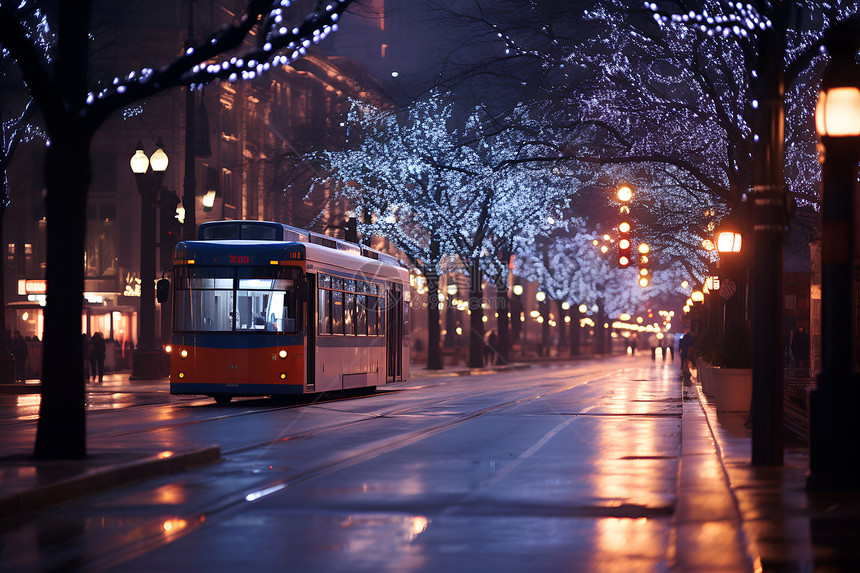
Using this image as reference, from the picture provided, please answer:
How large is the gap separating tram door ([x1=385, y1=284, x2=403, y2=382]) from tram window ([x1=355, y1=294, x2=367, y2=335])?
2.15 m

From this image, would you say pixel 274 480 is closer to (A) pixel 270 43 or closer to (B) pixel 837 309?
(A) pixel 270 43

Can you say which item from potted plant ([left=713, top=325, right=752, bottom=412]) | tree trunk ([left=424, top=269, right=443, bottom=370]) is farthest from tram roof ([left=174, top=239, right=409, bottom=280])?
tree trunk ([left=424, top=269, right=443, bottom=370])

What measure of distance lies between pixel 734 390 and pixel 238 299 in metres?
9.86

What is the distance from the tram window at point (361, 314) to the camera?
31.0m

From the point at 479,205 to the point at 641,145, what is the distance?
27.5m

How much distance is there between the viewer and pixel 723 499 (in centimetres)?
1196

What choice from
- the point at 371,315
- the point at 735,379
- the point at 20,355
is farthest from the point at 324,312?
the point at 20,355

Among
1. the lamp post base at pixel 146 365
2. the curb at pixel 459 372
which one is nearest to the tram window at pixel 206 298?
the lamp post base at pixel 146 365

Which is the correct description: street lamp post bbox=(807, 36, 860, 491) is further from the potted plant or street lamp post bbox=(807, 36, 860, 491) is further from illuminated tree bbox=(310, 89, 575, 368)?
illuminated tree bbox=(310, 89, 575, 368)

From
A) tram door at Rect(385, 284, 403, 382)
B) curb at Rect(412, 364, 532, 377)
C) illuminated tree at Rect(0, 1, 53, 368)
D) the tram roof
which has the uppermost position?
illuminated tree at Rect(0, 1, 53, 368)

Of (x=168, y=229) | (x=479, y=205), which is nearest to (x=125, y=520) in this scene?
(x=168, y=229)

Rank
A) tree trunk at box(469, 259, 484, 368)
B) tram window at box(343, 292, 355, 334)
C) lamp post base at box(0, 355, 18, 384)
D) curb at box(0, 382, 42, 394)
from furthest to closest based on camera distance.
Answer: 1. tree trunk at box(469, 259, 484, 368)
2. lamp post base at box(0, 355, 18, 384)
3. curb at box(0, 382, 42, 394)
4. tram window at box(343, 292, 355, 334)

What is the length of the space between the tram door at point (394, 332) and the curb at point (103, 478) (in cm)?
1817

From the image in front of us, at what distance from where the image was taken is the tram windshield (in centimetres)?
2705
